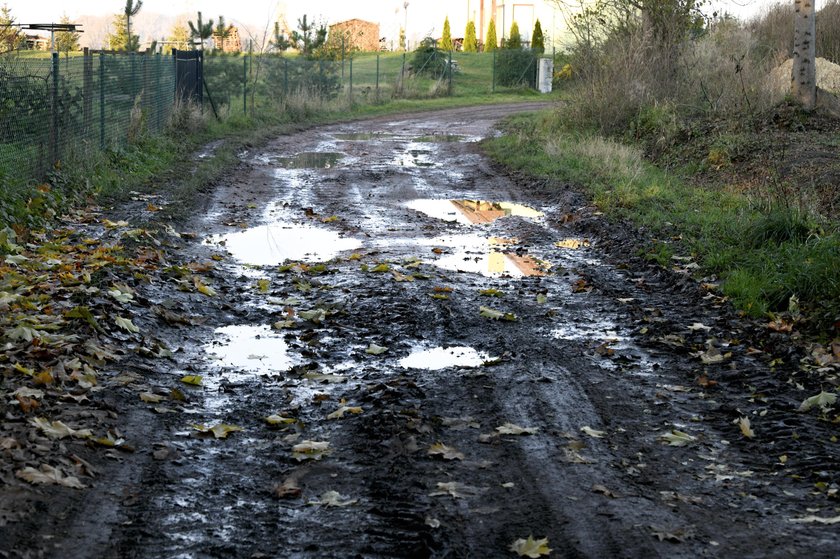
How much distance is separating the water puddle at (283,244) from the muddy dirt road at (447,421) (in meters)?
0.07

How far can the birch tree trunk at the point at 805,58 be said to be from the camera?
20.0 m

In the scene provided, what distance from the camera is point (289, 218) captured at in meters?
13.1

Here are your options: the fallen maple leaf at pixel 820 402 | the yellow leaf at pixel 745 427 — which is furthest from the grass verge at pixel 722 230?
the yellow leaf at pixel 745 427

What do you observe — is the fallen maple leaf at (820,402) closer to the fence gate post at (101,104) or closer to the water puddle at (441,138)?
the fence gate post at (101,104)

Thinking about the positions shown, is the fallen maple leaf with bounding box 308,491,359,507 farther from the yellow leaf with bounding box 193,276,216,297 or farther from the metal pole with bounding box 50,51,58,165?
the metal pole with bounding box 50,51,58,165

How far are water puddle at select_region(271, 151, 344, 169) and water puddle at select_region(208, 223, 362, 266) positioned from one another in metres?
6.57

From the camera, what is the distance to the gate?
78.7 feet

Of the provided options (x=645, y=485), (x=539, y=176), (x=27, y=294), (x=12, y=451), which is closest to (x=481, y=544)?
(x=645, y=485)

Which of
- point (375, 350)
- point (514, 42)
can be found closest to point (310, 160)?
point (375, 350)

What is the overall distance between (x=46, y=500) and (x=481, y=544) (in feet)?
6.73

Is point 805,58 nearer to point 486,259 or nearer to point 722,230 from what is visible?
point 722,230

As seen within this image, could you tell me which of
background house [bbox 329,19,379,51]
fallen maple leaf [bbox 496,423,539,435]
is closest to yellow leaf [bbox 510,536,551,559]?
fallen maple leaf [bbox 496,423,539,435]

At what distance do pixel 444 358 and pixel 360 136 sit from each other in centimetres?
1963

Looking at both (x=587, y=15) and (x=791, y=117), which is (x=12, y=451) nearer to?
(x=791, y=117)
